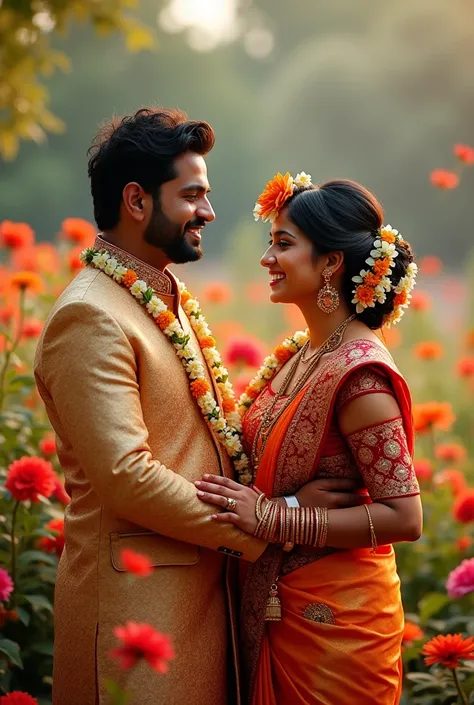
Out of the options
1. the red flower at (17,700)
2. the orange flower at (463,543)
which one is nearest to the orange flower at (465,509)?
the orange flower at (463,543)

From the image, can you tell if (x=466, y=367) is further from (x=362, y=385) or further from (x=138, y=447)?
(x=138, y=447)

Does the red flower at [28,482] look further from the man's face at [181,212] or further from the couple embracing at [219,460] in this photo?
the man's face at [181,212]

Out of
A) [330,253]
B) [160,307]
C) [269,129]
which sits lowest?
[160,307]

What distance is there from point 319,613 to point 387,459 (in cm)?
53

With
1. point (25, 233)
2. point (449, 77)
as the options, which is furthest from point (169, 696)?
point (449, 77)

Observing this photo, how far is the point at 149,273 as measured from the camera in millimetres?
2670

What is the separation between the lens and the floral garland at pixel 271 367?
9.88 feet

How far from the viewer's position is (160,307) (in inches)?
103

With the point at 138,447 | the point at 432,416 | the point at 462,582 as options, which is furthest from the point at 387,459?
the point at 432,416

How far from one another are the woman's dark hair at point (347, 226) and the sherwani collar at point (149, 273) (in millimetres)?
477

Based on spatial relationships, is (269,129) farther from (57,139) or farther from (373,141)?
(57,139)

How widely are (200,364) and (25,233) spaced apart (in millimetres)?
1636

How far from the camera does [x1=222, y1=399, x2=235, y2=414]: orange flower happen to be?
289 cm

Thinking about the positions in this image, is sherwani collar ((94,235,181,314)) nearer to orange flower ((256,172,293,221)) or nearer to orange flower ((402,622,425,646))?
orange flower ((256,172,293,221))
